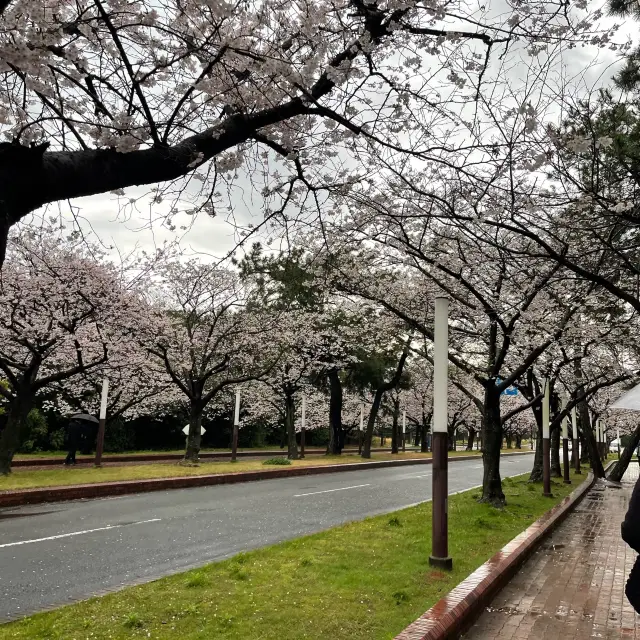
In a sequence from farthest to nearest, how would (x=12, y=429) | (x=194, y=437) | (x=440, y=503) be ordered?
(x=194, y=437)
(x=12, y=429)
(x=440, y=503)

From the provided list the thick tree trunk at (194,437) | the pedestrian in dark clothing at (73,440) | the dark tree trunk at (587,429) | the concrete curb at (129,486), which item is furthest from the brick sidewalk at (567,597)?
the pedestrian in dark clothing at (73,440)

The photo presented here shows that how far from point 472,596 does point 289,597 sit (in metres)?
1.68

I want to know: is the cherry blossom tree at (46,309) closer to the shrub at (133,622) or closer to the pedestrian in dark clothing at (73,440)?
the pedestrian in dark clothing at (73,440)

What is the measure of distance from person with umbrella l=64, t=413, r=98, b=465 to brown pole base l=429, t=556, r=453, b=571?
15311 millimetres

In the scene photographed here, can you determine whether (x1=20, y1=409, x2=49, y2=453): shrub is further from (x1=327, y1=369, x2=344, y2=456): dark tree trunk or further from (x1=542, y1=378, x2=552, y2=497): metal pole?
(x1=542, y1=378, x2=552, y2=497): metal pole

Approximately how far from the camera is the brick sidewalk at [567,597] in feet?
16.6

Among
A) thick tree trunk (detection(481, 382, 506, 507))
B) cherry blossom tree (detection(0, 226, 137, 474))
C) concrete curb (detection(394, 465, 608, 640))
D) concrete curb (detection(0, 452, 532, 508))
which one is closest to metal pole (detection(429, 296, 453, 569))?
concrete curb (detection(394, 465, 608, 640))

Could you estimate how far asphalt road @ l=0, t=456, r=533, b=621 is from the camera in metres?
6.34

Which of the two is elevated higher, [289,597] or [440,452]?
[440,452]

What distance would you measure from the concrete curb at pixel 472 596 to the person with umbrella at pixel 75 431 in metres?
15.1

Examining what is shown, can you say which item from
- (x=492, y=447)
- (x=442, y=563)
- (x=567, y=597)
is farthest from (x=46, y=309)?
(x=567, y=597)

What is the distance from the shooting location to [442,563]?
22.4ft

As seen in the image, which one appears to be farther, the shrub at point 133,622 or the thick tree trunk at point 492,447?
the thick tree trunk at point 492,447

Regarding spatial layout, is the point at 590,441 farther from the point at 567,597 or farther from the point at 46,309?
the point at 46,309
